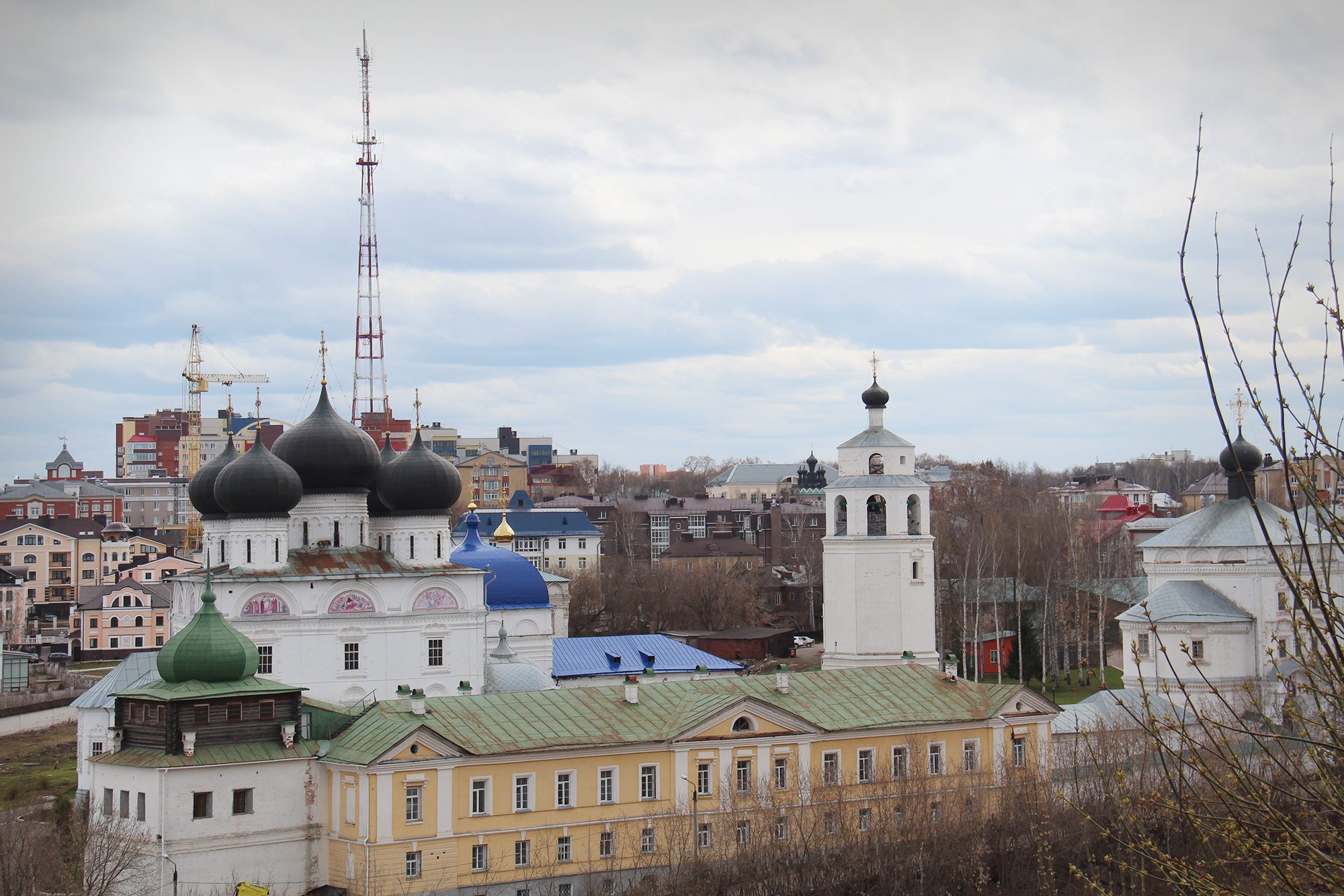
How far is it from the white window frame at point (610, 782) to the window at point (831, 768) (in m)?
3.30

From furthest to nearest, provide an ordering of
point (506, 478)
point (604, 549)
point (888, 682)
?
point (506, 478) < point (604, 549) < point (888, 682)

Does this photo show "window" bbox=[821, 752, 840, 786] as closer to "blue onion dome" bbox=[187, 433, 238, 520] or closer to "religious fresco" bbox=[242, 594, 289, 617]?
"religious fresco" bbox=[242, 594, 289, 617]

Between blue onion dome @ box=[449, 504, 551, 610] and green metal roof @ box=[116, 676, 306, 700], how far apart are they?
39.3 ft

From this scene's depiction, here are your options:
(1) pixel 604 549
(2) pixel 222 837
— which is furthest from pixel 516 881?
(1) pixel 604 549

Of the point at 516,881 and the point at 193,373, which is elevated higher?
the point at 193,373

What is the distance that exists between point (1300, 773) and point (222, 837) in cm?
1554

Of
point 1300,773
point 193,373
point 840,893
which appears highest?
point 193,373

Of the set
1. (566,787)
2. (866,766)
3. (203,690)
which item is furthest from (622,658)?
(203,690)

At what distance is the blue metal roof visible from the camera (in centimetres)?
3584

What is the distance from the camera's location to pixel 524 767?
20969 mm

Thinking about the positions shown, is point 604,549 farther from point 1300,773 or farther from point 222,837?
point 1300,773

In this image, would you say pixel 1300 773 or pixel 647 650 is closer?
pixel 1300 773

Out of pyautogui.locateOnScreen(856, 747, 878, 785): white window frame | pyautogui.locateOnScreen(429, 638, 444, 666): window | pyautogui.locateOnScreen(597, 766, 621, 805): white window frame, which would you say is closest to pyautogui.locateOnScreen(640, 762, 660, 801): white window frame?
pyautogui.locateOnScreen(597, 766, 621, 805): white window frame

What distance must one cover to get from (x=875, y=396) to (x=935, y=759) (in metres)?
8.77
